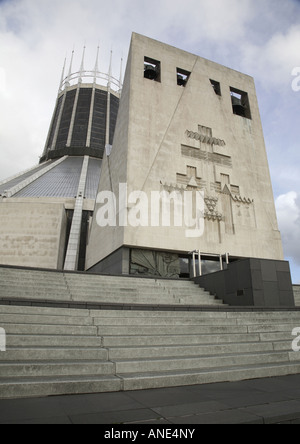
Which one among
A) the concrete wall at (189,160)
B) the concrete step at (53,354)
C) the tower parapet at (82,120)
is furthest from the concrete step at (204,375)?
the tower parapet at (82,120)

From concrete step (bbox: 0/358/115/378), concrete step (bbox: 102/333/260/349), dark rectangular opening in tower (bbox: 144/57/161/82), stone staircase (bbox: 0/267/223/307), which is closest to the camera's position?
concrete step (bbox: 0/358/115/378)

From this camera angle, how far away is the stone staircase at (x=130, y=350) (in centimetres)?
337

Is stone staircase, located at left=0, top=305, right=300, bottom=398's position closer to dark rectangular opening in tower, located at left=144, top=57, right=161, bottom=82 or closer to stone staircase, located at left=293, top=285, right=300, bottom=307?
stone staircase, located at left=293, top=285, right=300, bottom=307

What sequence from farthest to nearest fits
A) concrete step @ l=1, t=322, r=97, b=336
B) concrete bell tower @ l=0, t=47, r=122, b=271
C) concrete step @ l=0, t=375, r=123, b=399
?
1. concrete bell tower @ l=0, t=47, r=122, b=271
2. concrete step @ l=1, t=322, r=97, b=336
3. concrete step @ l=0, t=375, r=123, b=399

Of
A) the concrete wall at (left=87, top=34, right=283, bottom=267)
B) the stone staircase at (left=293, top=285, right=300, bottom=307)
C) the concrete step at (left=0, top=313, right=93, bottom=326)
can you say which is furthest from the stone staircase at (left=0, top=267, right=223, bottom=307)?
the concrete wall at (left=87, top=34, right=283, bottom=267)

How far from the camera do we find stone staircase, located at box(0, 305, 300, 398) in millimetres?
3373

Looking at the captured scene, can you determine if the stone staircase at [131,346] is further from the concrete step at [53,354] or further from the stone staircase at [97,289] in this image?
the stone staircase at [97,289]

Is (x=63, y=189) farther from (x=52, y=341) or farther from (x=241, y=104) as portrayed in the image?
(x=52, y=341)

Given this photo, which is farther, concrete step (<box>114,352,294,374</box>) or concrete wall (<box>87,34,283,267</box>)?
concrete wall (<box>87,34,283,267</box>)
